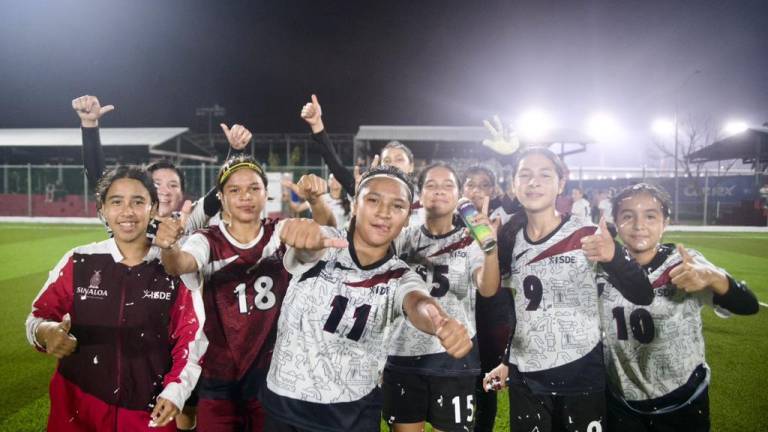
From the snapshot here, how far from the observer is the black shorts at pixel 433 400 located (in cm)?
312

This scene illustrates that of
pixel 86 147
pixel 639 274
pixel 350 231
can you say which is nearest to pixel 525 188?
pixel 639 274

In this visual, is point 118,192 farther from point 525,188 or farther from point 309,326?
point 525,188

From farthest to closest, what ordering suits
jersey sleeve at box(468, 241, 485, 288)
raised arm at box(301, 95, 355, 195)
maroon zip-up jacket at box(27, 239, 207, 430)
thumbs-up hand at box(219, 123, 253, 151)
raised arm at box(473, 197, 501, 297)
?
raised arm at box(301, 95, 355, 195)
thumbs-up hand at box(219, 123, 253, 151)
jersey sleeve at box(468, 241, 485, 288)
raised arm at box(473, 197, 501, 297)
maroon zip-up jacket at box(27, 239, 207, 430)

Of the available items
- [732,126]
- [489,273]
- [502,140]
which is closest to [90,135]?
[489,273]

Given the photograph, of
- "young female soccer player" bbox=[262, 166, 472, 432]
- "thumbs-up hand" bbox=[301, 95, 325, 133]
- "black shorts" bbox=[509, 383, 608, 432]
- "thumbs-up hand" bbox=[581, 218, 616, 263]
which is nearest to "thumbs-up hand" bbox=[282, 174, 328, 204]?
"young female soccer player" bbox=[262, 166, 472, 432]

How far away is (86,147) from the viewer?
3.63 metres

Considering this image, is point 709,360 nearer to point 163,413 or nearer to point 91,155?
point 163,413

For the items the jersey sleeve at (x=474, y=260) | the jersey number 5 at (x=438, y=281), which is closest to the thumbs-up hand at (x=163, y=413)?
the jersey number 5 at (x=438, y=281)

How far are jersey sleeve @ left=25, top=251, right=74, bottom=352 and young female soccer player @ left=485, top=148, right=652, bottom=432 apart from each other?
250 cm

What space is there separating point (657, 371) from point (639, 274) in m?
0.66

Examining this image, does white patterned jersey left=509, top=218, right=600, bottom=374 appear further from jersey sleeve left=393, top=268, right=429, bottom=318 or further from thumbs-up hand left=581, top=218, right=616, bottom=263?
jersey sleeve left=393, top=268, right=429, bottom=318

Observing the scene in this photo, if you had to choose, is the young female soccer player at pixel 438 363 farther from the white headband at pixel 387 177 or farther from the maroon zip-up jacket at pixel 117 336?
the maroon zip-up jacket at pixel 117 336

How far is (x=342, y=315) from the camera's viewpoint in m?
2.28

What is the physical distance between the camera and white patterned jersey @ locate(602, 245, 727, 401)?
277 cm
